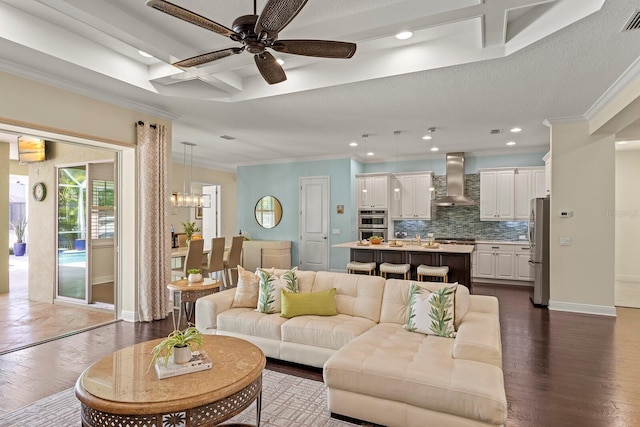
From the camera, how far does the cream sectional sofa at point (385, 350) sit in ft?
7.08

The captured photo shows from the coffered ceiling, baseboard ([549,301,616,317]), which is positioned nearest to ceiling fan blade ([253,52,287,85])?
the coffered ceiling

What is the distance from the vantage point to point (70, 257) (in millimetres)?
5918

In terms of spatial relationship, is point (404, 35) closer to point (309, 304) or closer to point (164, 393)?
point (309, 304)

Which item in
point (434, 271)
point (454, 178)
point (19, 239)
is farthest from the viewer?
point (19, 239)

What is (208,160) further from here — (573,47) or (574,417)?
(574,417)

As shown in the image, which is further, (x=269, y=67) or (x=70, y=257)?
(x=70, y=257)

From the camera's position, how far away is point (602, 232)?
5.29m

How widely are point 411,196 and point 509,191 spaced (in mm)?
2061

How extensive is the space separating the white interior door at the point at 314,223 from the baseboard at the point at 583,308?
469cm

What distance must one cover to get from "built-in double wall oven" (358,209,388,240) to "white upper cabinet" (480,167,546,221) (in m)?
2.16

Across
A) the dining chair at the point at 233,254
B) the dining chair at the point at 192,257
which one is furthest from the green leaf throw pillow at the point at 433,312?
the dining chair at the point at 233,254

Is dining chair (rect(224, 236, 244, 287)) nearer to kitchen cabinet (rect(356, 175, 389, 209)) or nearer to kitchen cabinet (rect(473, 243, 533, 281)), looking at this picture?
kitchen cabinet (rect(356, 175, 389, 209))

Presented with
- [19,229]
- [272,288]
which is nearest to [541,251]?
[272,288]

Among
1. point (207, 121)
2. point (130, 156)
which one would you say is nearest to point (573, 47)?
point (207, 121)
